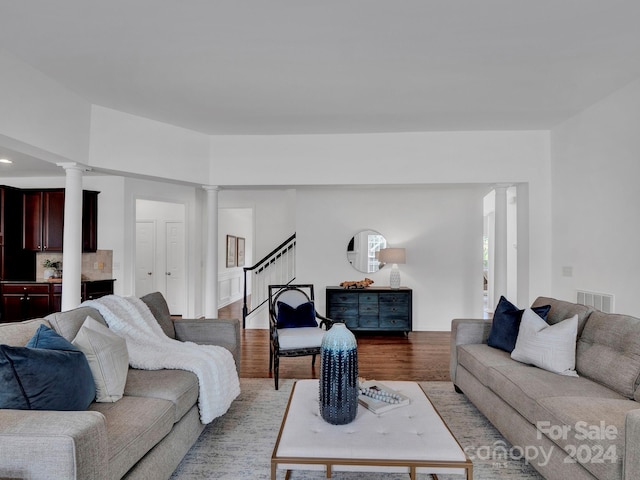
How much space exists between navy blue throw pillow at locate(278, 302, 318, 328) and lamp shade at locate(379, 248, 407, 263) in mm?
2184

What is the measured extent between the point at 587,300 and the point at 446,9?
3.33 metres

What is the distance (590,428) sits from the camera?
172cm

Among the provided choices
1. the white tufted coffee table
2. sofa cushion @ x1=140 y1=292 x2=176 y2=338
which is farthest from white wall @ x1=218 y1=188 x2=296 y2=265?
the white tufted coffee table

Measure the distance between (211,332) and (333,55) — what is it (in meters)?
2.49

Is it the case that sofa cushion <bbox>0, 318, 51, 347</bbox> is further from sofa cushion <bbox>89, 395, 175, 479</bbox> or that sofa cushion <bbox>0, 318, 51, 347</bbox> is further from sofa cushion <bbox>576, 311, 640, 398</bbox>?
sofa cushion <bbox>576, 311, 640, 398</bbox>

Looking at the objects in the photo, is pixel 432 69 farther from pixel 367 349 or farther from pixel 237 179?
pixel 367 349

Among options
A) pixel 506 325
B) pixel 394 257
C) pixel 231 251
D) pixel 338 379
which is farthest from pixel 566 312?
pixel 231 251

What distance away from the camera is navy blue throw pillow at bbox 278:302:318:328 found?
3.88 meters

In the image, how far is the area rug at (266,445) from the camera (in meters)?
2.13

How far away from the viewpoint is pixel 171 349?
2670 mm

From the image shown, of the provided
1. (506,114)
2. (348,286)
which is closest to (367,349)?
(348,286)

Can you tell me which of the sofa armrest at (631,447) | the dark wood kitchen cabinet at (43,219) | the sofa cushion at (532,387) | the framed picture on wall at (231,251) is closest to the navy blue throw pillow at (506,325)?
the sofa cushion at (532,387)

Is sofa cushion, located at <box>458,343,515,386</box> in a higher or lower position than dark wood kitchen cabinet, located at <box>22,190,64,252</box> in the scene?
lower

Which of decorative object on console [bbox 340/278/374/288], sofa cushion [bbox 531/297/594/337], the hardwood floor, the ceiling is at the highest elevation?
the ceiling
